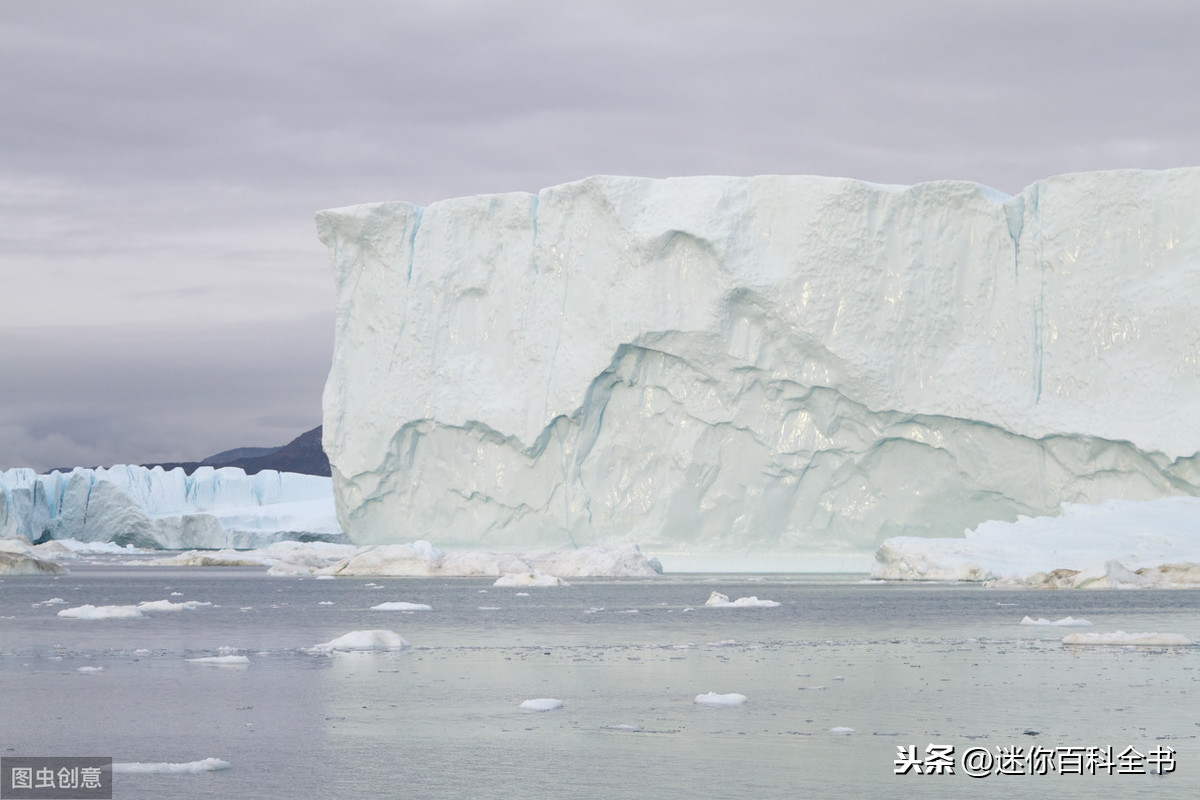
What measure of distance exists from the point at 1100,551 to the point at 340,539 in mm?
28965

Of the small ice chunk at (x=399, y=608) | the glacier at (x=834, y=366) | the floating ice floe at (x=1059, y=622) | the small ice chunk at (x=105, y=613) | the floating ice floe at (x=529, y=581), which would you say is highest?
the glacier at (x=834, y=366)

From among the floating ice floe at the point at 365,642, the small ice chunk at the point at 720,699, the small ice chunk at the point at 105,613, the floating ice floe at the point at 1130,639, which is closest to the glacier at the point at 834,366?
the small ice chunk at the point at 105,613

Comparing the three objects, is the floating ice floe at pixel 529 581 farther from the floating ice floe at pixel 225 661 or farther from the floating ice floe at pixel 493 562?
the floating ice floe at pixel 225 661

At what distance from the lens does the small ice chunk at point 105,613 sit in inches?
637

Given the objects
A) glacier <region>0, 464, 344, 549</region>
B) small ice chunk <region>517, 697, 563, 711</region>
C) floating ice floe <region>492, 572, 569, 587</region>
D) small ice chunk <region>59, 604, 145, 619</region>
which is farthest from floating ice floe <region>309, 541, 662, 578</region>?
glacier <region>0, 464, 344, 549</region>

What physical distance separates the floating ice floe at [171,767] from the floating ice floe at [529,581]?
18087 millimetres

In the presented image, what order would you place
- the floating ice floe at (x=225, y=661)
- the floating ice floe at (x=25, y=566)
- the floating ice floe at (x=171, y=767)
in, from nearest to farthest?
the floating ice floe at (x=171, y=767) → the floating ice floe at (x=225, y=661) → the floating ice floe at (x=25, y=566)

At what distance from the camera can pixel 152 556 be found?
152ft

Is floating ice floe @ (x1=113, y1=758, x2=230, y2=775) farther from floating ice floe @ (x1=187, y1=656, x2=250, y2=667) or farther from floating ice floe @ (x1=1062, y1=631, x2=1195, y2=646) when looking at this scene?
floating ice floe @ (x1=1062, y1=631, x2=1195, y2=646)

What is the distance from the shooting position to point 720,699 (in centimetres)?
796

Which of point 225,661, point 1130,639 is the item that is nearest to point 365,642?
point 225,661

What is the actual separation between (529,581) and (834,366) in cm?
680

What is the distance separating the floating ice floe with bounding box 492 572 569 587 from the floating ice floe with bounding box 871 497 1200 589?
5.56 metres

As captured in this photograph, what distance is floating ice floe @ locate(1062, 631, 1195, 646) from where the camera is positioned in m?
11.2
